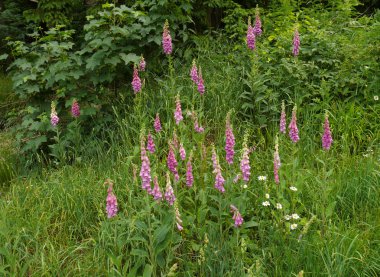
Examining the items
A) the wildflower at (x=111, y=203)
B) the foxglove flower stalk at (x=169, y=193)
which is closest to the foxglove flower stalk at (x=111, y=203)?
the wildflower at (x=111, y=203)

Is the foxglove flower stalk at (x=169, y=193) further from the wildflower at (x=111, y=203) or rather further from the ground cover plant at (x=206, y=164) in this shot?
the wildflower at (x=111, y=203)

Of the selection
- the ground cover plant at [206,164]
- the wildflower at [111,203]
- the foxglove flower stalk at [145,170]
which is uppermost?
the foxglove flower stalk at [145,170]

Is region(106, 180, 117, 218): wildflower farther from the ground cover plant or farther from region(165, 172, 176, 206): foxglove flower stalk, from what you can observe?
region(165, 172, 176, 206): foxglove flower stalk

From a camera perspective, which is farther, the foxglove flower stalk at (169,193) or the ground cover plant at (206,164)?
the ground cover plant at (206,164)

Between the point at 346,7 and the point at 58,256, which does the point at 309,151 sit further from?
the point at 346,7

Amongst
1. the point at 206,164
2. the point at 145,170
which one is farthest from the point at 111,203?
the point at 206,164

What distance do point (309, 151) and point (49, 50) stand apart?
126 inches

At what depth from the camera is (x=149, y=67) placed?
598 centimetres

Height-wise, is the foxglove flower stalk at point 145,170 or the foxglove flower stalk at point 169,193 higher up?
the foxglove flower stalk at point 145,170

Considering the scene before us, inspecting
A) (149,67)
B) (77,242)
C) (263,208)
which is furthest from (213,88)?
(77,242)

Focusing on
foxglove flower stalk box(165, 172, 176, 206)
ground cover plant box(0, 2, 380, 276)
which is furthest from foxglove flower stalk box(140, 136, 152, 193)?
foxglove flower stalk box(165, 172, 176, 206)

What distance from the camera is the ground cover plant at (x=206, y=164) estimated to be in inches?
115

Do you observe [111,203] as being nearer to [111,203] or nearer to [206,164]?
[111,203]

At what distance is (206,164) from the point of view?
3.74 metres
